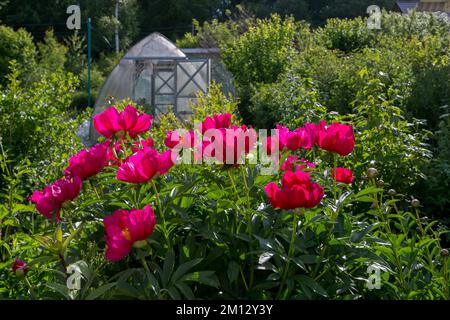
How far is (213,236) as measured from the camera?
150 cm

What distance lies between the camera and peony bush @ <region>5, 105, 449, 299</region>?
54.8 inches

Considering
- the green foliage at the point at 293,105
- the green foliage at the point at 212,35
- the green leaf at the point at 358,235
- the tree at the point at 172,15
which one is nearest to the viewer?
the green leaf at the point at 358,235

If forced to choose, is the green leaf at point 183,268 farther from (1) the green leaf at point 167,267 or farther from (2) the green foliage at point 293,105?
(2) the green foliage at point 293,105

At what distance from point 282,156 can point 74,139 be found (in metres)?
2.91

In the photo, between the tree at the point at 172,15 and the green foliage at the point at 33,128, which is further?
the tree at the point at 172,15

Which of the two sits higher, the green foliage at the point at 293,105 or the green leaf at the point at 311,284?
the green foliage at the point at 293,105

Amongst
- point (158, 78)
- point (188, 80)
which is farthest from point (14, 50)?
point (188, 80)

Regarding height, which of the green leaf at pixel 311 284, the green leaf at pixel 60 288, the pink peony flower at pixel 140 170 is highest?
the pink peony flower at pixel 140 170

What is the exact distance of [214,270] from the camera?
155 centimetres

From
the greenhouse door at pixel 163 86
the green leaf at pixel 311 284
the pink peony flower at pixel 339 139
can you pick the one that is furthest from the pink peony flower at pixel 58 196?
the greenhouse door at pixel 163 86

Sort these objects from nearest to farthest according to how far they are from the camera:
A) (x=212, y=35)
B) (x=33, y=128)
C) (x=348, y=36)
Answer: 1. (x=33, y=128)
2. (x=348, y=36)
3. (x=212, y=35)

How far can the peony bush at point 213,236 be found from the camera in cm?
139

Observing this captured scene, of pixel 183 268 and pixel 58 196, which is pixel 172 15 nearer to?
pixel 58 196
